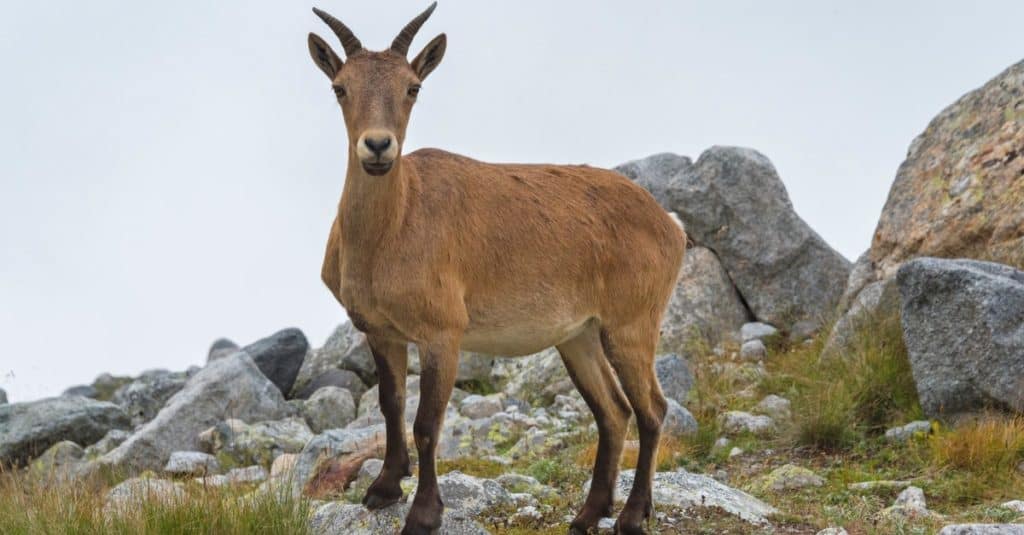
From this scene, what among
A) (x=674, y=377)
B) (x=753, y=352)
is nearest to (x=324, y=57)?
(x=674, y=377)

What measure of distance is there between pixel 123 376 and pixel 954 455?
2271 centimetres

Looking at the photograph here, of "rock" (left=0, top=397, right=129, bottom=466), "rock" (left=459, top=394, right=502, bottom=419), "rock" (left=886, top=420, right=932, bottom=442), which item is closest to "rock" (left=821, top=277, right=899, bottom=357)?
"rock" (left=886, top=420, right=932, bottom=442)

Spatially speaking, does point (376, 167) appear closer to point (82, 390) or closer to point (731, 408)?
point (731, 408)

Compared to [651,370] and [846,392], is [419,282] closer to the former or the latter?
[651,370]

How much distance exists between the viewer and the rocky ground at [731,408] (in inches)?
328

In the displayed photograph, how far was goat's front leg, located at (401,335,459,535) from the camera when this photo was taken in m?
6.87

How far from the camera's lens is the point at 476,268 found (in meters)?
7.27

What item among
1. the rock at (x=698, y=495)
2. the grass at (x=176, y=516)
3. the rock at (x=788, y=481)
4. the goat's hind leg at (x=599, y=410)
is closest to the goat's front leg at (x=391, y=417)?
the grass at (x=176, y=516)

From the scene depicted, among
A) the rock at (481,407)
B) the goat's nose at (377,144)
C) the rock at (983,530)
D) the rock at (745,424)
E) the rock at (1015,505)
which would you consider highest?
the goat's nose at (377,144)

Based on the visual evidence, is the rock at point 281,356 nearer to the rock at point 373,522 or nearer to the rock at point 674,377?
the rock at point 674,377

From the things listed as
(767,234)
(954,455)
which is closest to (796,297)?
(767,234)

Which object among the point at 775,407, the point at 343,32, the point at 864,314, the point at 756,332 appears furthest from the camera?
the point at 756,332

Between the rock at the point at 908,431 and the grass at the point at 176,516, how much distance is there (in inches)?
260

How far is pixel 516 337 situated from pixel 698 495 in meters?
2.20
